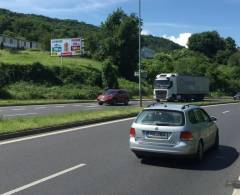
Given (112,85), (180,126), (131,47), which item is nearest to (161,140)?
(180,126)

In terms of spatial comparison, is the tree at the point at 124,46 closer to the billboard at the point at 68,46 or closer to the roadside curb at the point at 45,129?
the billboard at the point at 68,46

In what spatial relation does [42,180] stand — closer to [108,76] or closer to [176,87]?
[176,87]

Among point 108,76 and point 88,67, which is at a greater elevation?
point 88,67

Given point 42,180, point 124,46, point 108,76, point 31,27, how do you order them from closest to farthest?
point 42,180 < point 108,76 < point 124,46 < point 31,27

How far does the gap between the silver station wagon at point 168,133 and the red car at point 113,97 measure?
107ft

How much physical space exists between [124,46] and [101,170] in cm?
8011

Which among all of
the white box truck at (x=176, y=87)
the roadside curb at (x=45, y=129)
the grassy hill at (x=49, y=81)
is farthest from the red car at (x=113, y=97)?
the roadside curb at (x=45, y=129)

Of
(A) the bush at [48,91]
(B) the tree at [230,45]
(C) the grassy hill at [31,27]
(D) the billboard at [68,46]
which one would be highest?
(C) the grassy hill at [31,27]

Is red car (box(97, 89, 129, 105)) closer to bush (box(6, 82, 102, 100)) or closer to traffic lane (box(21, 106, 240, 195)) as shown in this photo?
bush (box(6, 82, 102, 100))

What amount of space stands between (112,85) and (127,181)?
61566mm

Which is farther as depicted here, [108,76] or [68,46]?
[68,46]

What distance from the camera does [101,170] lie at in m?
10.8

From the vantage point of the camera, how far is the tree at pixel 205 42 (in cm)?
18038

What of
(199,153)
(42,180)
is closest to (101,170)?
(42,180)
